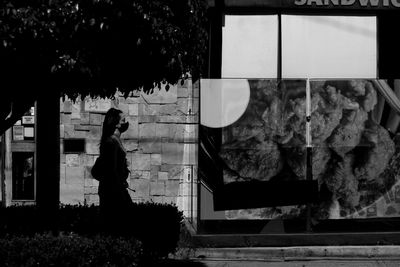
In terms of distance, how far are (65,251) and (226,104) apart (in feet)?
19.4

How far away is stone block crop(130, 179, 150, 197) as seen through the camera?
1363 centimetres

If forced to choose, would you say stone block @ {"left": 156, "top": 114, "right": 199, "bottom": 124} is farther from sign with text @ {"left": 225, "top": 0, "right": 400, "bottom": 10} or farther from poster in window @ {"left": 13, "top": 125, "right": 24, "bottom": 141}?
poster in window @ {"left": 13, "top": 125, "right": 24, "bottom": 141}

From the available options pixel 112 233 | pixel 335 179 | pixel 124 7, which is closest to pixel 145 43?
pixel 124 7

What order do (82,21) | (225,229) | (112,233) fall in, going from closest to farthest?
1. (82,21)
2. (112,233)
3. (225,229)

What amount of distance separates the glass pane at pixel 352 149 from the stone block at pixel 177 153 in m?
2.12

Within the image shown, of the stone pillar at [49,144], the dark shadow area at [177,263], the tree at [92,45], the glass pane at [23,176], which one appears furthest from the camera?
the glass pane at [23,176]

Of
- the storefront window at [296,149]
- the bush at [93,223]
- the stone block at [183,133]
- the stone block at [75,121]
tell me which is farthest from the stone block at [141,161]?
the bush at [93,223]

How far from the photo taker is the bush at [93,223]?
833cm

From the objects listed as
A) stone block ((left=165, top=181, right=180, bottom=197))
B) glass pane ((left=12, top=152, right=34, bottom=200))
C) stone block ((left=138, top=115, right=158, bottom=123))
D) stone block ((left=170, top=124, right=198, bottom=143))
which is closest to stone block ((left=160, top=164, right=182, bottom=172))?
stone block ((left=165, top=181, right=180, bottom=197))

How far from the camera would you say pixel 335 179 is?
508 inches

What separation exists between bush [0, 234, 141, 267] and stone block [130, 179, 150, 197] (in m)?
5.85

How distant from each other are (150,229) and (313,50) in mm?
5565

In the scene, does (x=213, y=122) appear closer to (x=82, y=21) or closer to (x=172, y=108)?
(x=172, y=108)

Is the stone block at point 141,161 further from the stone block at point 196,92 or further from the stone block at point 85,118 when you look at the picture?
the stone block at point 196,92
